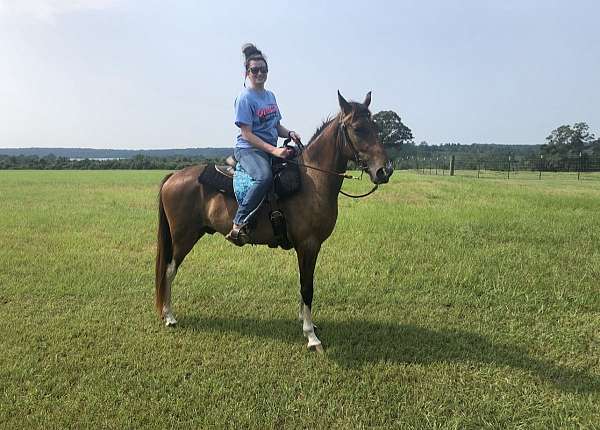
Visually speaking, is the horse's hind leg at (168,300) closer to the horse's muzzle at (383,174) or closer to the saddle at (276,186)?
the saddle at (276,186)

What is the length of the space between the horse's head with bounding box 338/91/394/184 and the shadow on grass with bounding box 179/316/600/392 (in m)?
1.79

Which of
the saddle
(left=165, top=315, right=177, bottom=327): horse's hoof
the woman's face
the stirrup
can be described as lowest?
(left=165, top=315, right=177, bottom=327): horse's hoof

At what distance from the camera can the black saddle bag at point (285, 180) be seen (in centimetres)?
461

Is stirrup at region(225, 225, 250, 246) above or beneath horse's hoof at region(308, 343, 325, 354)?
above

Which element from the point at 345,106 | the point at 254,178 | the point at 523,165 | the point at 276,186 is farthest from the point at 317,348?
the point at 523,165

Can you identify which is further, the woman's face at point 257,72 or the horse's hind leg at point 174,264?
the horse's hind leg at point 174,264

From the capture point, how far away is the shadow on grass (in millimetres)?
4129

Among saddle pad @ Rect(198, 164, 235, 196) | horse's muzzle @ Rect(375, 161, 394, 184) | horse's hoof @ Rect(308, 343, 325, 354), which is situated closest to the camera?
horse's muzzle @ Rect(375, 161, 394, 184)

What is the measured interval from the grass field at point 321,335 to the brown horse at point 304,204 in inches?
23.7

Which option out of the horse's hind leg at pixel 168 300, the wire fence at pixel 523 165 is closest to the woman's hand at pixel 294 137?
the horse's hind leg at pixel 168 300

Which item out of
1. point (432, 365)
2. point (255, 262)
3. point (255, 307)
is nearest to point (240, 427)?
point (432, 365)

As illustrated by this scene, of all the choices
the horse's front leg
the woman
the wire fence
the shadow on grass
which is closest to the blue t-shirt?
the woman

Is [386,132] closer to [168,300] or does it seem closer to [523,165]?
[168,300]

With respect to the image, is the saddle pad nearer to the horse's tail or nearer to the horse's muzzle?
the horse's tail
